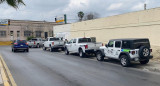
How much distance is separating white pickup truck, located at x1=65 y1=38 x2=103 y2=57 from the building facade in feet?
138

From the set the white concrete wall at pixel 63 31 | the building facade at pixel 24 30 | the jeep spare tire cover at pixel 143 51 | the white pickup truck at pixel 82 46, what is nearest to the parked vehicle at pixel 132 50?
the jeep spare tire cover at pixel 143 51

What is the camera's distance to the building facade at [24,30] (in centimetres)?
5694

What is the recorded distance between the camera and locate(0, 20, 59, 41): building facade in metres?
56.9

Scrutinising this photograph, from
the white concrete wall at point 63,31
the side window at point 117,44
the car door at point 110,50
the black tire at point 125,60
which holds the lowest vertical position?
the black tire at point 125,60

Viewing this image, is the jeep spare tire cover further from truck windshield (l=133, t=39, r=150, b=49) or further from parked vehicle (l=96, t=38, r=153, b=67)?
truck windshield (l=133, t=39, r=150, b=49)

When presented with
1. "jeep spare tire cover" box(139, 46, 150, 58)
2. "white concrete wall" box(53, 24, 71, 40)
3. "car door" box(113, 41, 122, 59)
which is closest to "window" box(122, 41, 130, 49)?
"car door" box(113, 41, 122, 59)

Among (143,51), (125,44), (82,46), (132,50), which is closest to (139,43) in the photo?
(143,51)

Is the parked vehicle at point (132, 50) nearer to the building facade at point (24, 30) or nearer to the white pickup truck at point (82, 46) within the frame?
the white pickup truck at point (82, 46)

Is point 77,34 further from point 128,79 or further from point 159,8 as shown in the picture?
point 128,79

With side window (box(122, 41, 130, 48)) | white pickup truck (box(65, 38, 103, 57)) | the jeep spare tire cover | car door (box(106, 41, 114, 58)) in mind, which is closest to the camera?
the jeep spare tire cover

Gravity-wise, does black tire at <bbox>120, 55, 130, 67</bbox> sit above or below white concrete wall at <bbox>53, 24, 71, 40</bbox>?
below

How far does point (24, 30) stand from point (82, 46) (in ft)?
153

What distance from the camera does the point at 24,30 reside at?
60000 millimetres

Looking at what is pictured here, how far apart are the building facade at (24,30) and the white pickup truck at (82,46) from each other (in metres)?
42.1
